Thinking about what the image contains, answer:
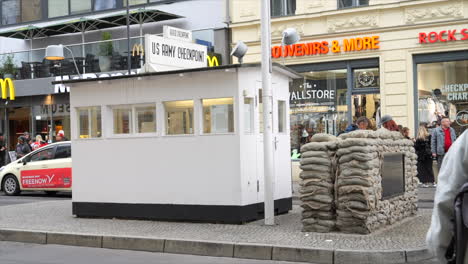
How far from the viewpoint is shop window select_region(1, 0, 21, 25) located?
3039cm

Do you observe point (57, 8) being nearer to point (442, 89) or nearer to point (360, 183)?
point (442, 89)

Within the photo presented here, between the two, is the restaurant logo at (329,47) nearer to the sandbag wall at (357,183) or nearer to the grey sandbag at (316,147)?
the grey sandbag at (316,147)

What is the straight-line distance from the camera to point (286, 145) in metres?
12.1

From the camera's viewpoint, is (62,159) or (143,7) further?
(143,7)

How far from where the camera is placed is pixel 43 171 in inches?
735

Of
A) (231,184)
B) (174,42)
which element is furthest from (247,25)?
(231,184)

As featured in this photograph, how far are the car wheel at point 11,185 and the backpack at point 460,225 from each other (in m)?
18.4

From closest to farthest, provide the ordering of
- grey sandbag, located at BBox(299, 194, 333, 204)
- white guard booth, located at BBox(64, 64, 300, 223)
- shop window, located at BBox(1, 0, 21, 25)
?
grey sandbag, located at BBox(299, 194, 333, 204) → white guard booth, located at BBox(64, 64, 300, 223) → shop window, located at BBox(1, 0, 21, 25)

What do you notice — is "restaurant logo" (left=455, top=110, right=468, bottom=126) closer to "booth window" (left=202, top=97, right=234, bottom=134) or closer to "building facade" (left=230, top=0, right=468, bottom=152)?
"building facade" (left=230, top=0, right=468, bottom=152)

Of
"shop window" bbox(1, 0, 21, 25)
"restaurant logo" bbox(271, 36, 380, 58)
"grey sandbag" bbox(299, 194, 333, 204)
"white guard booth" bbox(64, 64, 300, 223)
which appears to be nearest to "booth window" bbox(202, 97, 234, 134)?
"white guard booth" bbox(64, 64, 300, 223)

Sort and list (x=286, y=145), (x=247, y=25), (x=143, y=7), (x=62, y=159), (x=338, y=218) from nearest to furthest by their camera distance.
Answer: (x=338, y=218) → (x=286, y=145) → (x=62, y=159) → (x=247, y=25) → (x=143, y=7)

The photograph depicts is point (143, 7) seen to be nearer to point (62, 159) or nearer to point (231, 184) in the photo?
point (62, 159)

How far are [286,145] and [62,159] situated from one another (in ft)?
28.7

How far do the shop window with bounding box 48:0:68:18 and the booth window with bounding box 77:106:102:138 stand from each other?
17385mm
